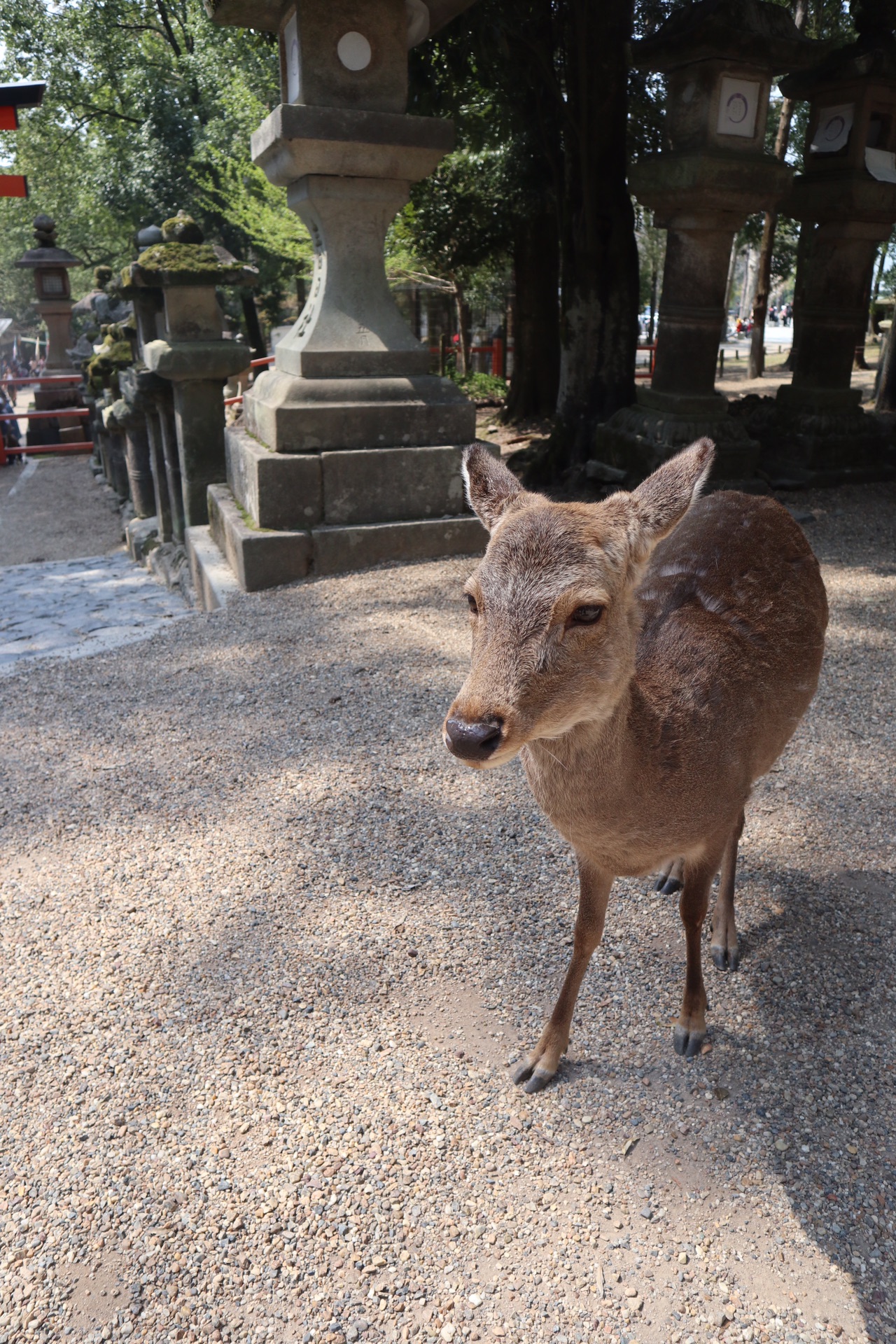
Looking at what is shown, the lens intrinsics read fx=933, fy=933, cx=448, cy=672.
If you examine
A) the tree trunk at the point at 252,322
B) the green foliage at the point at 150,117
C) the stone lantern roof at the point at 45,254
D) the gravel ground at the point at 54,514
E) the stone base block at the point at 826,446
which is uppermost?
the green foliage at the point at 150,117

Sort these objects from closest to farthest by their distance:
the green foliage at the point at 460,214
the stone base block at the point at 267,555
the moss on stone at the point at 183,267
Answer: the stone base block at the point at 267,555
the moss on stone at the point at 183,267
the green foliage at the point at 460,214

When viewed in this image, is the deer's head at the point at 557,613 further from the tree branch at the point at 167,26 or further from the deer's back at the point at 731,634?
the tree branch at the point at 167,26

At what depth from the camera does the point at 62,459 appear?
16.6 metres

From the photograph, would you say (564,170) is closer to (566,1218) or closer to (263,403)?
(263,403)

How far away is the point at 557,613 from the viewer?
5.41ft

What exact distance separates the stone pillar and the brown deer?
5448 mm

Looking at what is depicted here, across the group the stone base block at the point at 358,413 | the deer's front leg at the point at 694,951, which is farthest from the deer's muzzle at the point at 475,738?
the stone base block at the point at 358,413

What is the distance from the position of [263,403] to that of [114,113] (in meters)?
22.5

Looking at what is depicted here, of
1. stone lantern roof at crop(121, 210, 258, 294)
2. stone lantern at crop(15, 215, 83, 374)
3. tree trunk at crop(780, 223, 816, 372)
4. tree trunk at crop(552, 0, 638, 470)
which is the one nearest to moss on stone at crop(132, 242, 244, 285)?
stone lantern roof at crop(121, 210, 258, 294)

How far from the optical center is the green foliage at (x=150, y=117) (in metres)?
18.6

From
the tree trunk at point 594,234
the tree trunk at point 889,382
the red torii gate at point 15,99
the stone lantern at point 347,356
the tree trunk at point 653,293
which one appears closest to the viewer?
the stone lantern at point 347,356

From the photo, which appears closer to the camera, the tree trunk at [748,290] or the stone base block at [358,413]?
the stone base block at [358,413]

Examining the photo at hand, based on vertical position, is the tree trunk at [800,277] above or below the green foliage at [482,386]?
above

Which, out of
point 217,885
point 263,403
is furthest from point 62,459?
point 217,885
